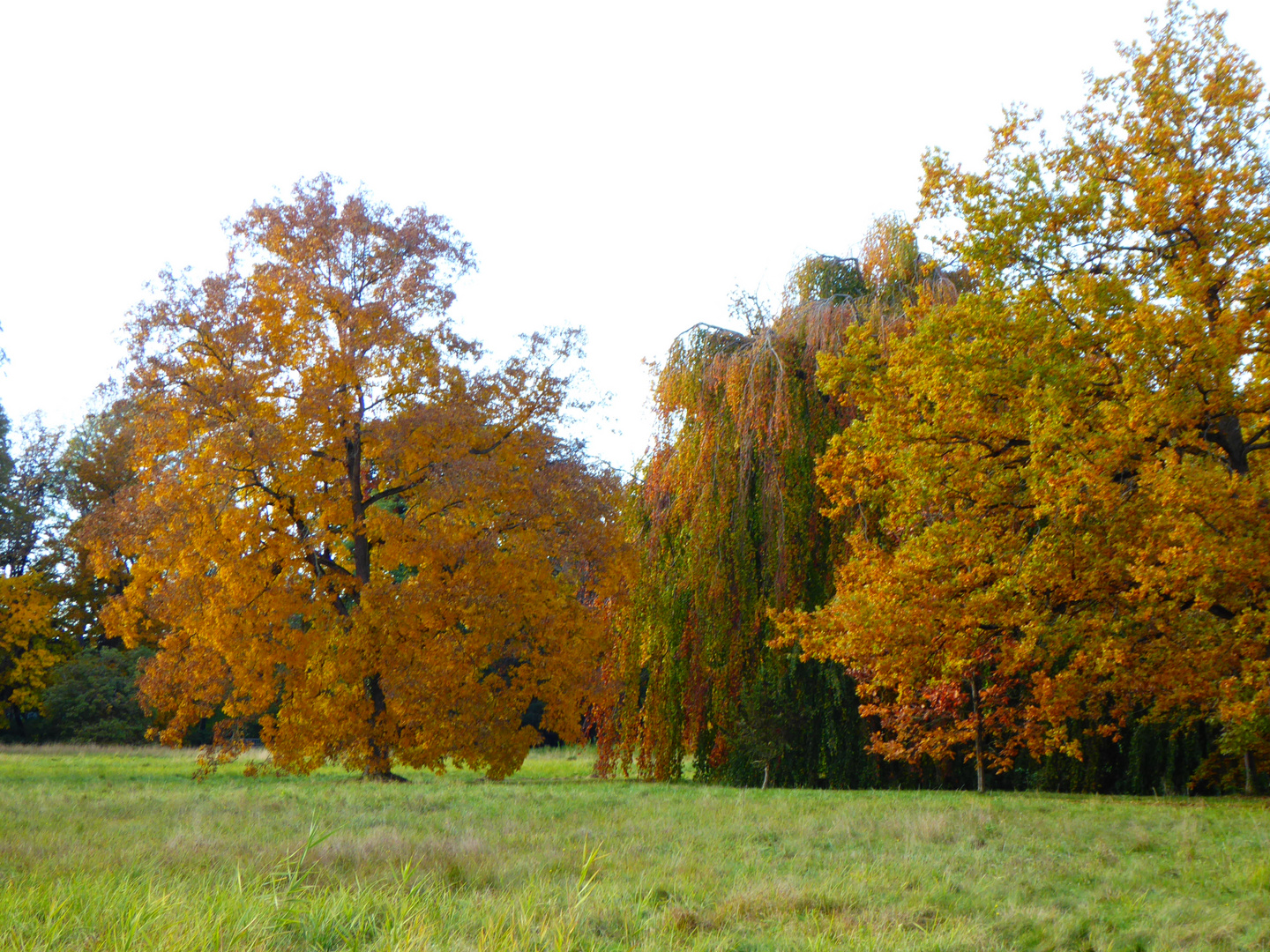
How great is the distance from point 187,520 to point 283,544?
129 centimetres

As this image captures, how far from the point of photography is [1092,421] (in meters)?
9.77

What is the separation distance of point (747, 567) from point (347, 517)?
19.7 ft

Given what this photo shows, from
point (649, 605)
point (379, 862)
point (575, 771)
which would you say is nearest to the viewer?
point (379, 862)

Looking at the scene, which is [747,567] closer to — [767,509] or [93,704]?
[767,509]

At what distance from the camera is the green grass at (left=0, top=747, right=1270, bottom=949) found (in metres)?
4.45

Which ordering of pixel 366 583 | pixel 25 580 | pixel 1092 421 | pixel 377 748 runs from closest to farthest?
pixel 1092 421
pixel 377 748
pixel 366 583
pixel 25 580

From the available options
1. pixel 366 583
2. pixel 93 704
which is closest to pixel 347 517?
pixel 366 583

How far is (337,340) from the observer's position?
616 inches

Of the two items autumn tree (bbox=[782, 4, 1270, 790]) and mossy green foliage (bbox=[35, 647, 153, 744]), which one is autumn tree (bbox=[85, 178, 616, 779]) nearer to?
autumn tree (bbox=[782, 4, 1270, 790])

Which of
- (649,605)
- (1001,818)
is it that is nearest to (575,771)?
(649,605)

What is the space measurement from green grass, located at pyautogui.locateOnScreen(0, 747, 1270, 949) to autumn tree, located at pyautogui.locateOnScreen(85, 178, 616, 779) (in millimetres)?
3974

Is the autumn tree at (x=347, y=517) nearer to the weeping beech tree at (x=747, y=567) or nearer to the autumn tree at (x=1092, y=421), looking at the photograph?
the weeping beech tree at (x=747, y=567)

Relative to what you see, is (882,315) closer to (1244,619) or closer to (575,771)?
(1244,619)

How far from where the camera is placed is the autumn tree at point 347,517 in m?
14.3
